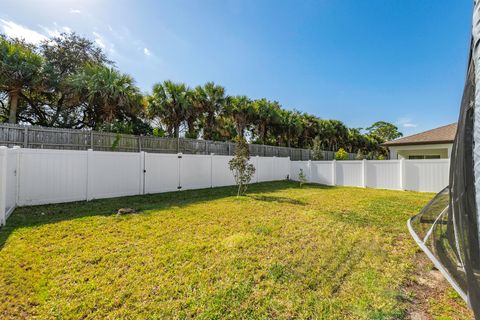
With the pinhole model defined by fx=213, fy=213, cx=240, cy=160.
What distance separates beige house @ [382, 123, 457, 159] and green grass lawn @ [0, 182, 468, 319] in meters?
11.4

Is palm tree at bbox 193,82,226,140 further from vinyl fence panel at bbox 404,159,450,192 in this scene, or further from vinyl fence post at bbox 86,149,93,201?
vinyl fence panel at bbox 404,159,450,192

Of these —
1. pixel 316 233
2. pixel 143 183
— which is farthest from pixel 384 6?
pixel 143 183

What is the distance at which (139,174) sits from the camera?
7480mm

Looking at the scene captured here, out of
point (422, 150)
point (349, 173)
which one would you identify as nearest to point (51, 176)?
point (349, 173)

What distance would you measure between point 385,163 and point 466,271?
10.9 m

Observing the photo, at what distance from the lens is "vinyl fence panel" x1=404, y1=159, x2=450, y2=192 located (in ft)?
28.5

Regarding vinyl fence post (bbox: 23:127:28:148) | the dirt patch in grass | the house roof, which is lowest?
the dirt patch in grass

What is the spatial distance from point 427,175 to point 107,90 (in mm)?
14551

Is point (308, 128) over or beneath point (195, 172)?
over

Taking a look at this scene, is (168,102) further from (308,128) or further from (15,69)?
(308,128)

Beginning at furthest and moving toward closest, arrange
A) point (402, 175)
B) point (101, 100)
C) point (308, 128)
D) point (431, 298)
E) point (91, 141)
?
point (308, 128) → point (101, 100) → point (402, 175) → point (91, 141) → point (431, 298)

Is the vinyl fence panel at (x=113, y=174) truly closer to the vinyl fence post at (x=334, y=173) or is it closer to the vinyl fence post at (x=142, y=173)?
the vinyl fence post at (x=142, y=173)

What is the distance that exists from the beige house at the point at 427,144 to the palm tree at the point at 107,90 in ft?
53.5

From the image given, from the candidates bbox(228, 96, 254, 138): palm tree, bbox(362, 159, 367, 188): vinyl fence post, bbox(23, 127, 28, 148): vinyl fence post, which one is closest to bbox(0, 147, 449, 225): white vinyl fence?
bbox(362, 159, 367, 188): vinyl fence post
